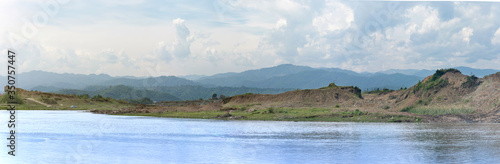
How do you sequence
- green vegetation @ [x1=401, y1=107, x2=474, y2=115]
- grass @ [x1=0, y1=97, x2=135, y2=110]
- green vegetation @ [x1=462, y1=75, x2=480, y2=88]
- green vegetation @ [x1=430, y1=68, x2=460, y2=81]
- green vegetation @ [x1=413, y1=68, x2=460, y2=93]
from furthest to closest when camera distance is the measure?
grass @ [x1=0, y1=97, x2=135, y2=110], green vegetation @ [x1=430, y1=68, x2=460, y2=81], green vegetation @ [x1=413, y1=68, x2=460, y2=93], green vegetation @ [x1=462, y1=75, x2=480, y2=88], green vegetation @ [x1=401, y1=107, x2=474, y2=115]

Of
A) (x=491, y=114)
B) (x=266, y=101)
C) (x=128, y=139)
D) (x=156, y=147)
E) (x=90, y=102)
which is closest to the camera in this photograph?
(x=156, y=147)

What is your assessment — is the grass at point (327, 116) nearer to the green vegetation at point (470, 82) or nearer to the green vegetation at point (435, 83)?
the green vegetation at point (470, 82)

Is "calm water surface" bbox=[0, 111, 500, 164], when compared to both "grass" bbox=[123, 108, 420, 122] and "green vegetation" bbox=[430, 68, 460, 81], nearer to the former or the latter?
"grass" bbox=[123, 108, 420, 122]

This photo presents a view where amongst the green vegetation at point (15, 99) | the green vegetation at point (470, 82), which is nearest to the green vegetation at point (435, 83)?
the green vegetation at point (470, 82)

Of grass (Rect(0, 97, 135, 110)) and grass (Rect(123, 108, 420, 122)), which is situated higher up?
grass (Rect(0, 97, 135, 110))

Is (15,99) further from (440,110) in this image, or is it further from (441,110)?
(441,110)

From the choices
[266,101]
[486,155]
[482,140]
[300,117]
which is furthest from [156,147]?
[266,101]

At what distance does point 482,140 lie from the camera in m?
36.3

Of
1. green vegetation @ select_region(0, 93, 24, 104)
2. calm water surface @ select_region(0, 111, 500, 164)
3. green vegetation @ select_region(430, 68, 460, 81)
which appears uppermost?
green vegetation @ select_region(430, 68, 460, 81)

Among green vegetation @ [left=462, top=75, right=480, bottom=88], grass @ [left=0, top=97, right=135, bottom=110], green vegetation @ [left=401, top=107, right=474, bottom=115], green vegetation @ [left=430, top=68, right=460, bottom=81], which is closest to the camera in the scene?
green vegetation @ [left=401, top=107, right=474, bottom=115]

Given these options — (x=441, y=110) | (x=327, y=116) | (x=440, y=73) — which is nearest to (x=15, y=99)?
(x=327, y=116)

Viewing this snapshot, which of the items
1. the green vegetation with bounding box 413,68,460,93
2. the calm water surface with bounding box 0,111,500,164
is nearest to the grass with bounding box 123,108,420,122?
the green vegetation with bounding box 413,68,460,93

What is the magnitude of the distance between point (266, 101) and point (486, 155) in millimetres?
79022

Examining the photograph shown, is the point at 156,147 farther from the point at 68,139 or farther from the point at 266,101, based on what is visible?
the point at 266,101
